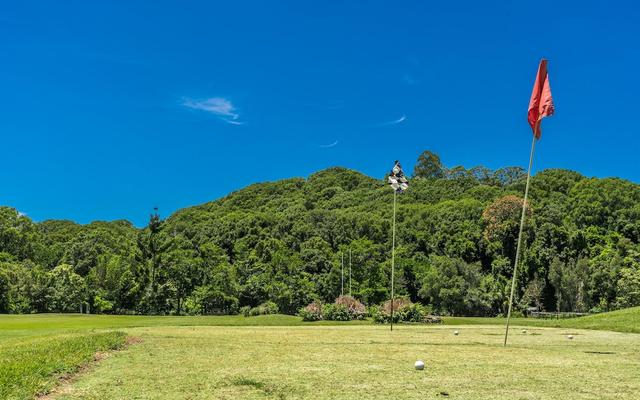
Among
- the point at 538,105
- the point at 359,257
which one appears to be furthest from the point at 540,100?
the point at 359,257

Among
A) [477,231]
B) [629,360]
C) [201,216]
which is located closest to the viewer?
[629,360]

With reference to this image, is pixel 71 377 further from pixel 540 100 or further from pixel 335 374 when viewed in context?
pixel 540 100

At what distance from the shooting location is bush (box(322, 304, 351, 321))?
45406mm

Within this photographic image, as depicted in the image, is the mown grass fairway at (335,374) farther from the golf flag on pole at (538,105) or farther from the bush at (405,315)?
the bush at (405,315)

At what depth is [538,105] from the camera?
1759cm

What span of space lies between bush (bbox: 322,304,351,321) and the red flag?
30.9 metres

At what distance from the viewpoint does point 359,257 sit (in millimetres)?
74688

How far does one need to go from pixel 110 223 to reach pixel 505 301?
88644mm

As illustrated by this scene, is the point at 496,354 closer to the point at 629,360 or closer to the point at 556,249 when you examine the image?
the point at 629,360

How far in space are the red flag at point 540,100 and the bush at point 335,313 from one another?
3090cm

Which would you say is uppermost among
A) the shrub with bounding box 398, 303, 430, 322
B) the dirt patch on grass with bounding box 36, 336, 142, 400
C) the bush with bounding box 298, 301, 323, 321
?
the dirt patch on grass with bounding box 36, 336, 142, 400

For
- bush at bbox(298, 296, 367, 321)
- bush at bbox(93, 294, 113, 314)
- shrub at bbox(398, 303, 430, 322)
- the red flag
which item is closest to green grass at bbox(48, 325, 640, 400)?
the red flag

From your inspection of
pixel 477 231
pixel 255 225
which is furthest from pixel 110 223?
pixel 477 231

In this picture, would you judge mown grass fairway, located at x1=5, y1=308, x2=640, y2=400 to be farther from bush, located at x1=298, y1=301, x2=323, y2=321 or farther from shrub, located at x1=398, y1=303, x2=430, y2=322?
bush, located at x1=298, y1=301, x2=323, y2=321
